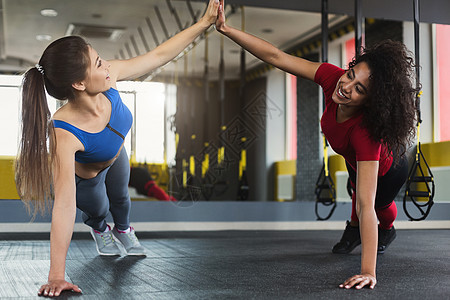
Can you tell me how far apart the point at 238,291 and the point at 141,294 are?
0.30 metres

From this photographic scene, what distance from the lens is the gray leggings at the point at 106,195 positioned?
216 centimetres

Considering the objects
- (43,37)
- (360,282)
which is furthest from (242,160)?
(360,282)

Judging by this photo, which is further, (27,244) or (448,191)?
(448,191)

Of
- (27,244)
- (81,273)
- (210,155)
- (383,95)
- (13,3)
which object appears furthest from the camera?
(210,155)

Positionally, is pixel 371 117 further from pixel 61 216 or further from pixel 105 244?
pixel 105 244

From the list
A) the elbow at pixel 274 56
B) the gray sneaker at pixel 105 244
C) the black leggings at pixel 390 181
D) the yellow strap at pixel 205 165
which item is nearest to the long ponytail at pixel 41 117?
the elbow at pixel 274 56

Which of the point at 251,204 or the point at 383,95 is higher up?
the point at 383,95

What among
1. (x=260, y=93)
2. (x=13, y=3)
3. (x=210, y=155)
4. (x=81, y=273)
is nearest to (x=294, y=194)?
(x=260, y=93)

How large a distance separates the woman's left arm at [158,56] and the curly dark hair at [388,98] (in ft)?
→ 2.30

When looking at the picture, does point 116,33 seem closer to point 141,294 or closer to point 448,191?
point 448,191

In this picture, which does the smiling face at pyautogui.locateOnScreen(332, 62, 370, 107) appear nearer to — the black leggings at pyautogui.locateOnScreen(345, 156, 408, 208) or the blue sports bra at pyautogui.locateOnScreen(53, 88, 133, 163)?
the black leggings at pyautogui.locateOnScreen(345, 156, 408, 208)

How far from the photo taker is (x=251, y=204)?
4.92 meters

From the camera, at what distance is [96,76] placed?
1.79 meters

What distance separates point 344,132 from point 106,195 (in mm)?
1091
